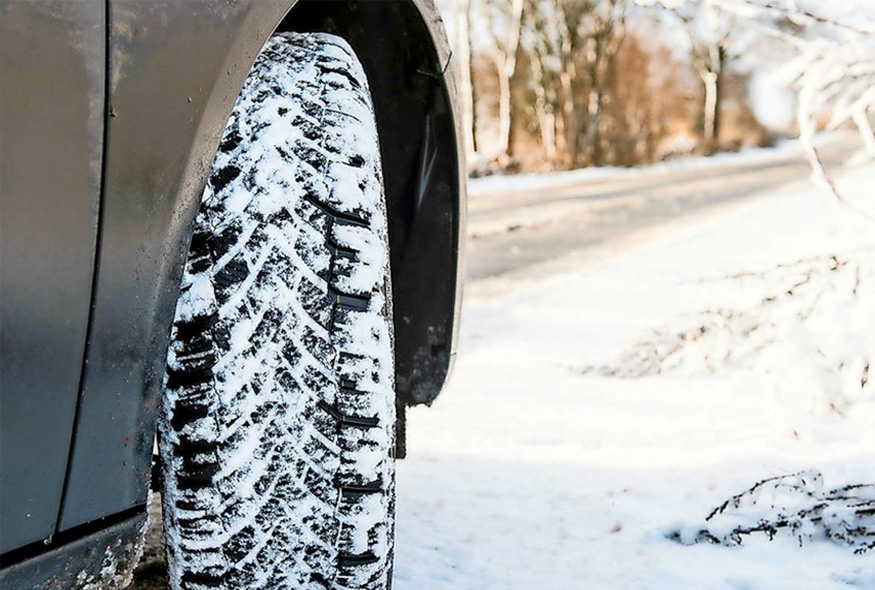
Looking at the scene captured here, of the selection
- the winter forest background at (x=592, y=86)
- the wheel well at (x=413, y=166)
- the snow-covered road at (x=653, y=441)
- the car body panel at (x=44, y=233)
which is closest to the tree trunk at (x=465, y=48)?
the winter forest background at (x=592, y=86)

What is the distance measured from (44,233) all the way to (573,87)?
1251 inches

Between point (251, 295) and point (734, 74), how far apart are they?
43.5 m

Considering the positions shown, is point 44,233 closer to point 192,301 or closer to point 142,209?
point 142,209

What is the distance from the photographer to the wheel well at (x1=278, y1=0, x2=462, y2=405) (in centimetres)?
206

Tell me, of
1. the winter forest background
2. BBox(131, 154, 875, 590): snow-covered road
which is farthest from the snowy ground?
the winter forest background

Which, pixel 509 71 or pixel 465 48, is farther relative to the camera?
pixel 509 71

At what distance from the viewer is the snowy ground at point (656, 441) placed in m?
2.26

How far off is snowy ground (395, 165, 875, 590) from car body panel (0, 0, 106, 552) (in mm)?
1153

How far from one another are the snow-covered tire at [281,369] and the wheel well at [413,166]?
1.92 feet

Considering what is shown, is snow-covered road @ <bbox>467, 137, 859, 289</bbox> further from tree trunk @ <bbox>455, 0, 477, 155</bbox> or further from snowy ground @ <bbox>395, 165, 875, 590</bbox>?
tree trunk @ <bbox>455, 0, 477, 155</bbox>

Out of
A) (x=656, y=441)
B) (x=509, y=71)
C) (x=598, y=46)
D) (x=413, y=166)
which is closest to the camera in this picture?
(x=413, y=166)

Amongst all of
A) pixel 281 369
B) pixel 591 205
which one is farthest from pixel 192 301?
pixel 591 205

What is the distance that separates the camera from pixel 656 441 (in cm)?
315

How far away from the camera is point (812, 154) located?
10.0 ft
